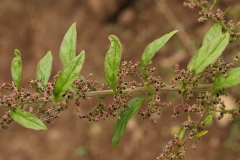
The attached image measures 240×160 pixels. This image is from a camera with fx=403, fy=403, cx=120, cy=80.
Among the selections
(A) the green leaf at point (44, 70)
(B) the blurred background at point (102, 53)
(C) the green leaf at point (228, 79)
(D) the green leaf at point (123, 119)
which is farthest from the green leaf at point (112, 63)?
(B) the blurred background at point (102, 53)

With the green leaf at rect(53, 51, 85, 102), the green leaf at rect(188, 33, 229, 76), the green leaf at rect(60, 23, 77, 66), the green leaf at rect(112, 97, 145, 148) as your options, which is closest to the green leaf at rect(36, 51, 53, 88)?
the green leaf at rect(60, 23, 77, 66)

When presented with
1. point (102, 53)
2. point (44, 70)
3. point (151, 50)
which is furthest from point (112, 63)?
point (102, 53)

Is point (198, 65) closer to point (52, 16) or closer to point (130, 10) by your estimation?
point (130, 10)

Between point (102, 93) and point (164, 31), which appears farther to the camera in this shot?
point (164, 31)

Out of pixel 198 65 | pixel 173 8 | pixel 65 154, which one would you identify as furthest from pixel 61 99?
pixel 173 8

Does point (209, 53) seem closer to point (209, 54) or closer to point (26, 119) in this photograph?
point (209, 54)

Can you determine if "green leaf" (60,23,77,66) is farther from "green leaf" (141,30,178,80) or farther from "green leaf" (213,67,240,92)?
"green leaf" (213,67,240,92)
